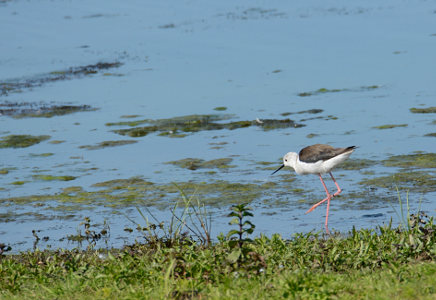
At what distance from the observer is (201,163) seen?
12922 millimetres

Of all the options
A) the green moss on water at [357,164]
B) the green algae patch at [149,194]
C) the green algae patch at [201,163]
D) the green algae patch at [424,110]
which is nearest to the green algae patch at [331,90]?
the green algae patch at [424,110]

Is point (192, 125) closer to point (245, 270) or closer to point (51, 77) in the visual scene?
point (51, 77)

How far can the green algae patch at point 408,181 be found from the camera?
428 inches

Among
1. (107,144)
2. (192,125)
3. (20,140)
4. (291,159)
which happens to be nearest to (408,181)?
(291,159)

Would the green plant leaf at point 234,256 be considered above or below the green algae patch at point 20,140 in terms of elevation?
above

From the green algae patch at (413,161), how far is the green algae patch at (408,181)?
1.28 ft

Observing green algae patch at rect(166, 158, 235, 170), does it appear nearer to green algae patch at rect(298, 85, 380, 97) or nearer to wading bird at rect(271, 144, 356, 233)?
wading bird at rect(271, 144, 356, 233)

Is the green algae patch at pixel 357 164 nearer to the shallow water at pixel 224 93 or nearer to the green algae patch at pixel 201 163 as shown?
the shallow water at pixel 224 93

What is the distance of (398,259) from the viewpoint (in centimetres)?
729

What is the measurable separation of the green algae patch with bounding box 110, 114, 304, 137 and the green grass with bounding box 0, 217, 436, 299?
263 inches

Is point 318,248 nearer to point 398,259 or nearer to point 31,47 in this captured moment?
point 398,259

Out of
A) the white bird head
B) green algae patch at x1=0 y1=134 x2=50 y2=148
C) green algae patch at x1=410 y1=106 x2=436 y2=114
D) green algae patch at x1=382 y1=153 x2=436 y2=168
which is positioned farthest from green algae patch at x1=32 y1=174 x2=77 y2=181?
green algae patch at x1=410 y1=106 x2=436 y2=114

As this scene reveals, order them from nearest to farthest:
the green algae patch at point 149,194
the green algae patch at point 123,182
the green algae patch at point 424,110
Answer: the green algae patch at point 149,194, the green algae patch at point 123,182, the green algae patch at point 424,110

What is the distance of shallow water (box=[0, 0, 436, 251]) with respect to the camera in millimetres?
10961
